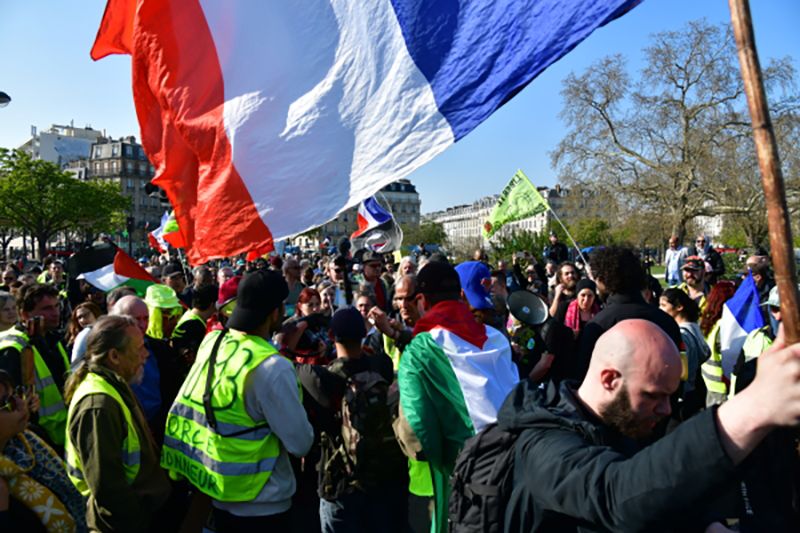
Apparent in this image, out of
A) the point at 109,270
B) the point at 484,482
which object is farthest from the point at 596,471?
the point at 109,270

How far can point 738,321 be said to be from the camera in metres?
5.21

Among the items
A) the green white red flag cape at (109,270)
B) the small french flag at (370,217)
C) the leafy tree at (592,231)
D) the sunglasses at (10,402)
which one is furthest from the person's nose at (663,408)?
the leafy tree at (592,231)

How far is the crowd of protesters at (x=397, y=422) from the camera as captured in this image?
1.35 metres

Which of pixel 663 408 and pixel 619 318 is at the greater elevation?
pixel 619 318

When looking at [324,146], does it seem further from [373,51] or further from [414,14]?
[414,14]

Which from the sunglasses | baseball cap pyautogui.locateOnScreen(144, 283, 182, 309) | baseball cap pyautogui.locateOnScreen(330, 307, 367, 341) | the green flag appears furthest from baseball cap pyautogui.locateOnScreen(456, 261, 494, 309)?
the green flag

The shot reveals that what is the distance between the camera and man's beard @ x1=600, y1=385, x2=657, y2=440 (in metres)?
1.68

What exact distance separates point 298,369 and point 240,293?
0.75 meters

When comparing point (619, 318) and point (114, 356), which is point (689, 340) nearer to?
point (619, 318)

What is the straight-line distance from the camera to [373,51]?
128 inches

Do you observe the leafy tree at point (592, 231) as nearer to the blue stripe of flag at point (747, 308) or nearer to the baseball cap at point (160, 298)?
the blue stripe of flag at point (747, 308)

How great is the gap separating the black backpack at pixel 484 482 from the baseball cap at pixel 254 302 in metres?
1.41

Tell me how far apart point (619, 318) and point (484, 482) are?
2042 mm

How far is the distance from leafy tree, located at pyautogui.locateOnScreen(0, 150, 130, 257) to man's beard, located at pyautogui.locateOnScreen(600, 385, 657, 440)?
174 ft
